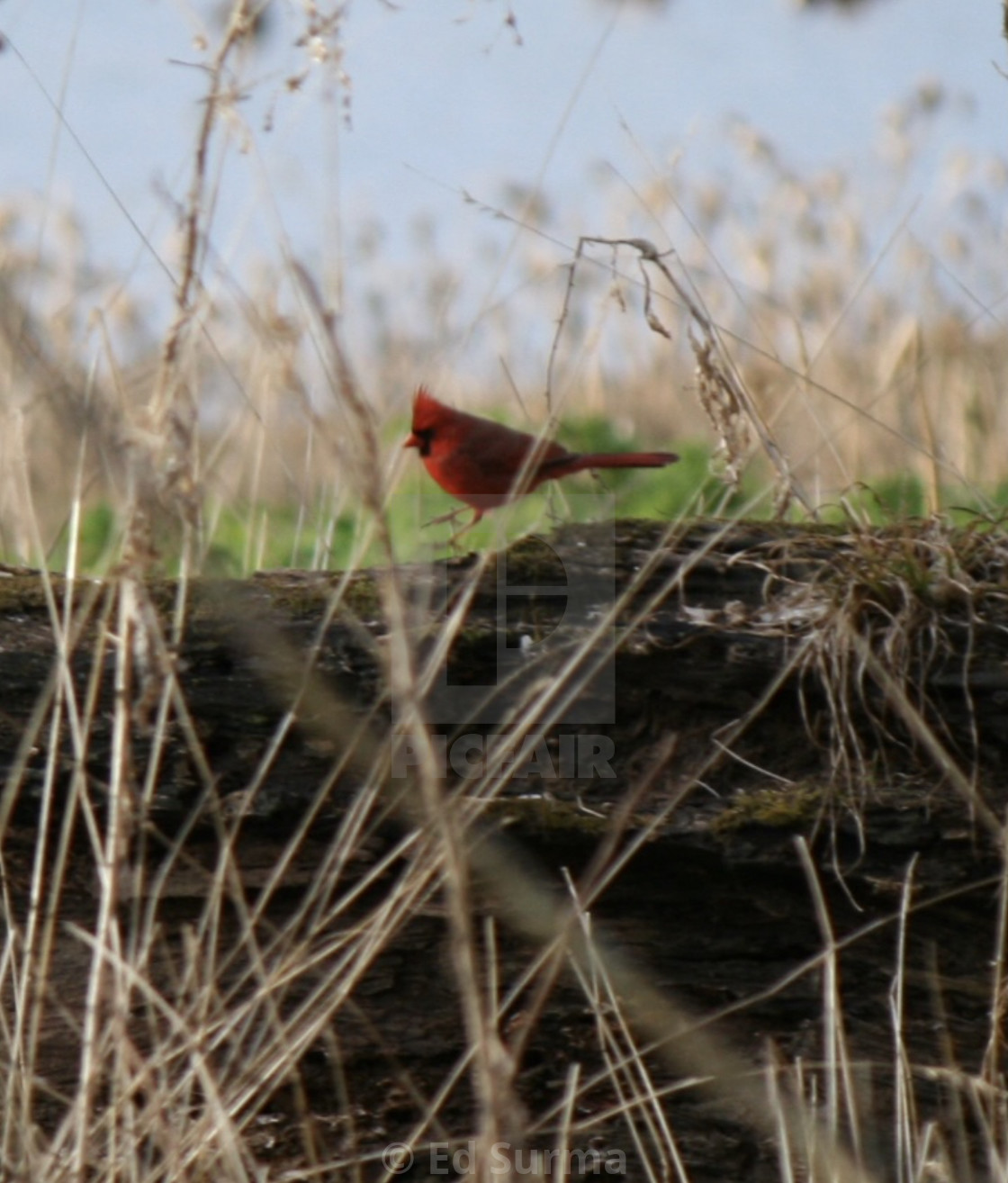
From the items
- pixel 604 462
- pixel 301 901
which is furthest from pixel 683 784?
pixel 604 462

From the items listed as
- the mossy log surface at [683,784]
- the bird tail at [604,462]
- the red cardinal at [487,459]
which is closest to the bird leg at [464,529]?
the red cardinal at [487,459]

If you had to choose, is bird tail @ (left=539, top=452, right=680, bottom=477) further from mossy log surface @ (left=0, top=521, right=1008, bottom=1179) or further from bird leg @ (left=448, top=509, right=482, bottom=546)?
mossy log surface @ (left=0, top=521, right=1008, bottom=1179)

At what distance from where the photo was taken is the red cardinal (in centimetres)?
282

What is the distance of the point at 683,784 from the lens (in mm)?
1977

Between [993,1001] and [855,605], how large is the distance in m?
0.52

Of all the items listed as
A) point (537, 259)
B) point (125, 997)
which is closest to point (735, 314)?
point (537, 259)

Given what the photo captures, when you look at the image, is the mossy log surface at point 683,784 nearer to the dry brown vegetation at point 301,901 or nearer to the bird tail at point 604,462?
the dry brown vegetation at point 301,901

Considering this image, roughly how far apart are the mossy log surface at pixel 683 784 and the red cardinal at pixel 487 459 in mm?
777

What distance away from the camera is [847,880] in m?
1.94

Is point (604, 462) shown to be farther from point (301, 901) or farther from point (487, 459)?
point (301, 901)

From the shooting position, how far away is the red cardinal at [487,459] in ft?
9.25

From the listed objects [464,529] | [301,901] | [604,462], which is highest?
[604,462]

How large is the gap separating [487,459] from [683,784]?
1.02 m

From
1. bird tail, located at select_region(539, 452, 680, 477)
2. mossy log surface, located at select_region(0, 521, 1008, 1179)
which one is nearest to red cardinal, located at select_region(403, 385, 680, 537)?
bird tail, located at select_region(539, 452, 680, 477)
